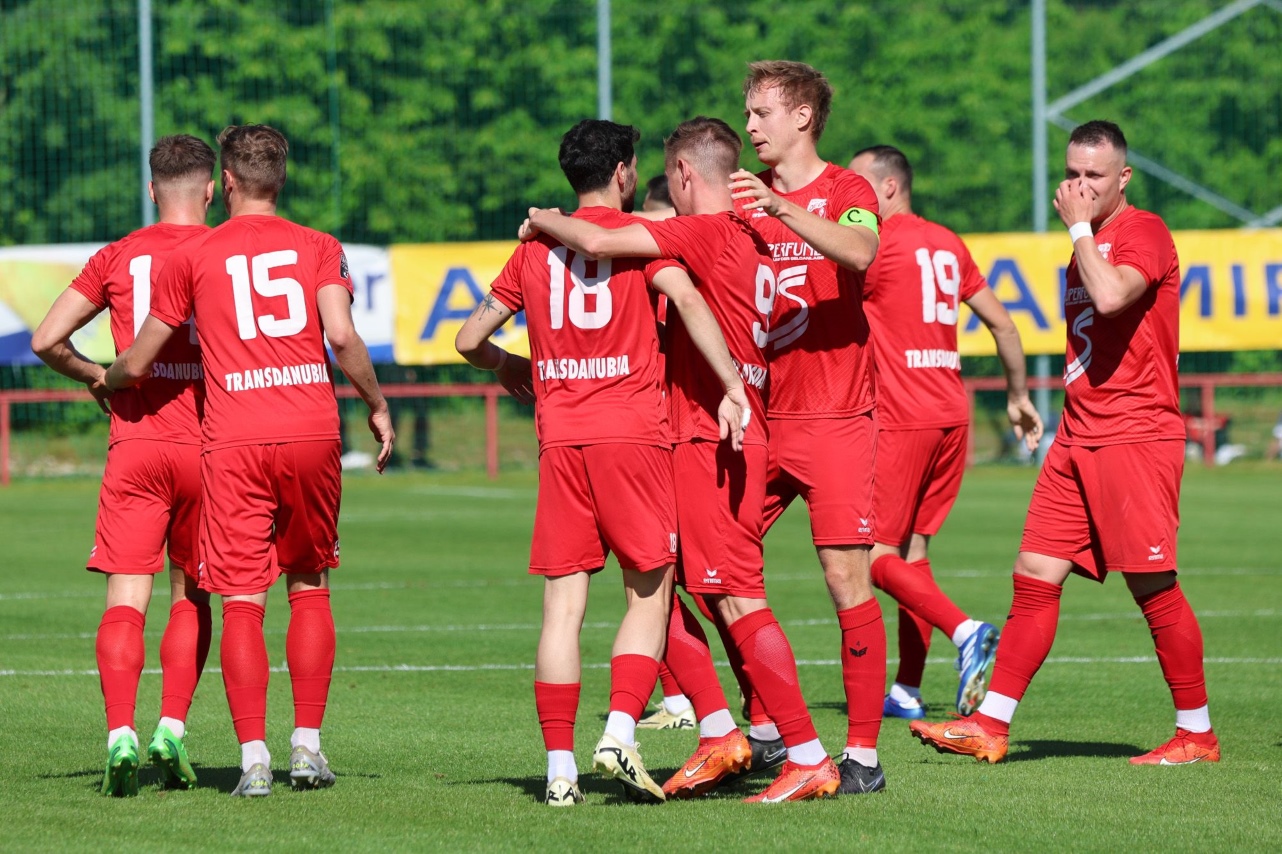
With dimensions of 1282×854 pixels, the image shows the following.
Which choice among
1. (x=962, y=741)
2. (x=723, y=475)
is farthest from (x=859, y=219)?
(x=962, y=741)

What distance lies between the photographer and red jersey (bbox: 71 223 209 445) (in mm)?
6395

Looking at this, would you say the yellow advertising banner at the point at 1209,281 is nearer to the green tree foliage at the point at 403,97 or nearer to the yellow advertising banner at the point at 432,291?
the green tree foliage at the point at 403,97

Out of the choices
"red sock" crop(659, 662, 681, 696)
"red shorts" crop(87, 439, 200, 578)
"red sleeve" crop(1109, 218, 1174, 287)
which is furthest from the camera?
"red sock" crop(659, 662, 681, 696)

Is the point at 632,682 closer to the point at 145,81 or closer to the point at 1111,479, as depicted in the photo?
the point at 1111,479

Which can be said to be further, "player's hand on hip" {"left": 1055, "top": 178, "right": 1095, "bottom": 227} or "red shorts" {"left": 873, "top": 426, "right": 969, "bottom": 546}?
"red shorts" {"left": 873, "top": 426, "right": 969, "bottom": 546}

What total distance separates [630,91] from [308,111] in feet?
17.4

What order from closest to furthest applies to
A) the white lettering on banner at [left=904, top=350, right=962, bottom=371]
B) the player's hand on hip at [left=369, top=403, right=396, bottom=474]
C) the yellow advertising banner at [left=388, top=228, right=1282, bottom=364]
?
the player's hand on hip at [left=369, top=403, right=396, bottom=474] < the white lettering on banner at [left=904, top=350, right=962, bottom=371] < the yellow advertising banner at [left=388, top=228, right=1282, bottom=364]

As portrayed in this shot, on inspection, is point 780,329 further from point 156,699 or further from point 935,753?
point 156,699

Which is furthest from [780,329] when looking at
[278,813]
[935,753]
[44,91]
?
[44,91]

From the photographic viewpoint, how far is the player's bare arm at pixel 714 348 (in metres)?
5.65

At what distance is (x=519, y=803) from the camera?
580cm

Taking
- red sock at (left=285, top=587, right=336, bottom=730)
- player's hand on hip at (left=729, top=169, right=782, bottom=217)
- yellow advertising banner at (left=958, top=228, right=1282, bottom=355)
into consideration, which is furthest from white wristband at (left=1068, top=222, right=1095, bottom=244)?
yellow advertising banner at (left=958, top=228, right=1282, bottom=355)

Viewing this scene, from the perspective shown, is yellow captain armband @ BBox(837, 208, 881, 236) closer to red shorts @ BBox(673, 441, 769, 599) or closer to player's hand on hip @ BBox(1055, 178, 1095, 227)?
red shorts @ BBox(673, 441, 769, 599)

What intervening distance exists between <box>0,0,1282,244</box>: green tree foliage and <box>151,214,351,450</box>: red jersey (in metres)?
21.4
